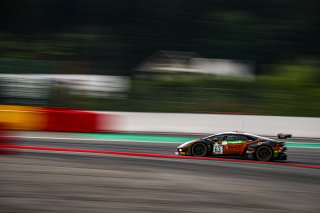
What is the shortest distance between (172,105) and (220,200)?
15.4 m

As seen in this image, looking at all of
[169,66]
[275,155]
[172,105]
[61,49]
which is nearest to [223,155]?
[275,155]

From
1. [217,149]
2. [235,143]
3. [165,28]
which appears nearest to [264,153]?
[235,143]

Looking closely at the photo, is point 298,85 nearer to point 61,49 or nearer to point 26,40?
point 61,49

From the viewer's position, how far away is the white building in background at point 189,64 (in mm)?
38072

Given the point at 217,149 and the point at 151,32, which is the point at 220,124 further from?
the point at 151,32

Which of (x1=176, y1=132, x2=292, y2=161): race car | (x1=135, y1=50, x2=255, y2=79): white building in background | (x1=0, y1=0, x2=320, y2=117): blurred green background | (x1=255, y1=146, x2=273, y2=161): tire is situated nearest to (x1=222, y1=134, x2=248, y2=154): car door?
(x1=176, y1=132, x2=292, y2=161): race car

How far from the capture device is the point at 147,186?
9195 millimetres

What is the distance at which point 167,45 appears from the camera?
46.4 metres

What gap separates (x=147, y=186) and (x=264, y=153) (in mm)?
5818

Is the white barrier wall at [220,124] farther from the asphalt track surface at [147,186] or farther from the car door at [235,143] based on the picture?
the asphalt track surface at [147,186]

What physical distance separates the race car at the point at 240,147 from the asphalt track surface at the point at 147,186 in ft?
4.13

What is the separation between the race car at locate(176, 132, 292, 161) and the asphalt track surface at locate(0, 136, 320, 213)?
1.26 metres

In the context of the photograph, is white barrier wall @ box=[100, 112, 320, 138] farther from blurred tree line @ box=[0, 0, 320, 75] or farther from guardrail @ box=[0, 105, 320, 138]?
blurred tree line @ box=[0, 0, 320, 75]

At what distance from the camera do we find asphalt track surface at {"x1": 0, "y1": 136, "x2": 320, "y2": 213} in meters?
7.85
